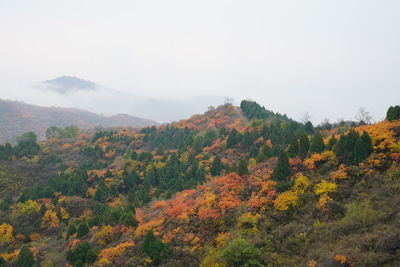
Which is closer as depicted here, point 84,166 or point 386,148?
point 386,148

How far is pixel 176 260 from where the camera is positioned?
3064 centimetres

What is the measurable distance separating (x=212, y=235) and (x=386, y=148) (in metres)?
20.1

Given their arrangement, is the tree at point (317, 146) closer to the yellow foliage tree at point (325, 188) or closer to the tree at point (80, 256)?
the yellow foliage tree at point (325, 188)

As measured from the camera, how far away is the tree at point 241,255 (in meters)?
24.9

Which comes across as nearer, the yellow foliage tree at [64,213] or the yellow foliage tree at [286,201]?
the yellow foliage tree at [286,201]

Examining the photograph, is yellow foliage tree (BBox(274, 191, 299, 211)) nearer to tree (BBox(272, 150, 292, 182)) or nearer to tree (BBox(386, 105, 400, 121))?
tree (BBox(272, 150, 292, 182))

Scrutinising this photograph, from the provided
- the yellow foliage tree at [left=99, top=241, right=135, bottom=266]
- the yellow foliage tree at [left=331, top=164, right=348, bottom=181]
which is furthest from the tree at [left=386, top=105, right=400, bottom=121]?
the yellow foliage tree at [left=99, top=241, right=135, bottom=266]

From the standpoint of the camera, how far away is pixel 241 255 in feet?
82.5

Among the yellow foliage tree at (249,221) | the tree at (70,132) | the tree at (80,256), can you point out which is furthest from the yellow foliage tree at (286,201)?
the tree at (70,132)

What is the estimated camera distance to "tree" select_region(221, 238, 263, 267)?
2491 centimetres

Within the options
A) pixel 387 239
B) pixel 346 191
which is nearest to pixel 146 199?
pixel 346 191

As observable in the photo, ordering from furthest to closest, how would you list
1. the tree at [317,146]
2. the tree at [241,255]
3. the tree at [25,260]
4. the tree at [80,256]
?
the tree at [25,260] < the tree at [317,146] < the tree at [80,256] < the tree at [241,255]

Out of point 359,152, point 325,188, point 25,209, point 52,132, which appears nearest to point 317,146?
point 359,152

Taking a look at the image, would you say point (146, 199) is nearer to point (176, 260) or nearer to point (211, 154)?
point (211, 154)
